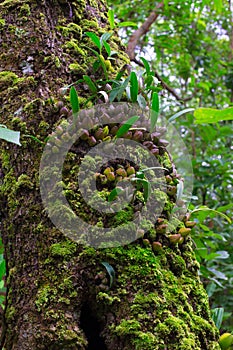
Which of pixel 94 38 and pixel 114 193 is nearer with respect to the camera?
pixel 114 193

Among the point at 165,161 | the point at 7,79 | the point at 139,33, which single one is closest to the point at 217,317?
the point at 165,161

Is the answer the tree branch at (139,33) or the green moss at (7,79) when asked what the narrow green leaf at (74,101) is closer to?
the green moss at (7,79)

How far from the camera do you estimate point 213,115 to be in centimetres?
79

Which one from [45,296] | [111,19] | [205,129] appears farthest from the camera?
[205,129]

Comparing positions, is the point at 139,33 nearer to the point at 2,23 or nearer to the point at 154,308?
the point at 2,23

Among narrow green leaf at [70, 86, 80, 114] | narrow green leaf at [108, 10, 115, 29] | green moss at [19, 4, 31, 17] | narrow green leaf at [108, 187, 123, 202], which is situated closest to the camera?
narrow green leaf at [108, 187, 123, 202]

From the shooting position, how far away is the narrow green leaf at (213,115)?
77 centimetres

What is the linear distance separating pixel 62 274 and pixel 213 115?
0.56 metres

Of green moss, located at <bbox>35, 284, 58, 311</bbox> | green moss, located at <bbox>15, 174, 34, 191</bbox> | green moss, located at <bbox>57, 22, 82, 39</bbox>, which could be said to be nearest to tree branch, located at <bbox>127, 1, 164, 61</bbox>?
green moss, located at <bbox>57, 22, 82, 39</bbox>

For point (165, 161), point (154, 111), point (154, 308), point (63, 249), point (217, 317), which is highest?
point (154, 111)

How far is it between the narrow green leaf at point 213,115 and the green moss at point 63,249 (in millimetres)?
483

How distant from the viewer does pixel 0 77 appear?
1358 millimetres

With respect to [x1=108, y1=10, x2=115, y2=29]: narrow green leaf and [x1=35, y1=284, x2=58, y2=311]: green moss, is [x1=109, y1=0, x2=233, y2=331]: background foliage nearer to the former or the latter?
[x1=108, y1=10, x2=115, y2=29]: narrow green leaf

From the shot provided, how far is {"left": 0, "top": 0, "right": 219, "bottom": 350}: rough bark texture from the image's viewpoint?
98 cm
